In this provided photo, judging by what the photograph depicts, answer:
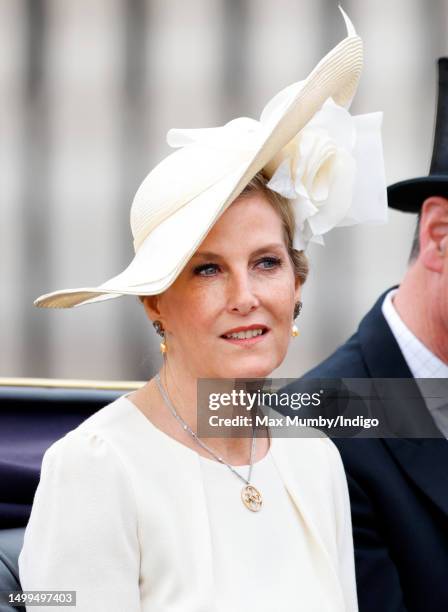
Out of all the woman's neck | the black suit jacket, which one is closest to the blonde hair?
the woman's neck

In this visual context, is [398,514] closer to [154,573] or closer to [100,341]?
[154,573]

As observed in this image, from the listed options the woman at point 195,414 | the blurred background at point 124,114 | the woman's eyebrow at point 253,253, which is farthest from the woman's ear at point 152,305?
the blurred background at point 124,114

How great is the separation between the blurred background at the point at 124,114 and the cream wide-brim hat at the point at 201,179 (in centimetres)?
157

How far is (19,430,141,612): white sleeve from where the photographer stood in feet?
4.68

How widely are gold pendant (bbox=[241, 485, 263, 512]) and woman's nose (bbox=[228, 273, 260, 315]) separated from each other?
0.30 meters

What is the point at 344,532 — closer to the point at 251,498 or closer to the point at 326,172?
the point at 251,498

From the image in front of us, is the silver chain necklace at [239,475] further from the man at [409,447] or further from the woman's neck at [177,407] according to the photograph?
the man at [409,447]

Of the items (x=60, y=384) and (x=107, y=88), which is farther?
(x=107, y=88)

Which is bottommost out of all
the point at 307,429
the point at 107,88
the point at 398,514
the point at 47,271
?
the point at 398,514

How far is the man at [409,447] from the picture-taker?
1984 millimetres

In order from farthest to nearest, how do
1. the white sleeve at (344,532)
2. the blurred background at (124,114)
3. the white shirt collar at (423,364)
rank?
the blurred background at (124,114)
the white shirt collar at (423,364)
the white sleeve at (344,532)

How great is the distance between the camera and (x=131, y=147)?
3238mm

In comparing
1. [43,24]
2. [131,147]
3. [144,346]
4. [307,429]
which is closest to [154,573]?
[307,429]

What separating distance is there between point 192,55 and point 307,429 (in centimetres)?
172
